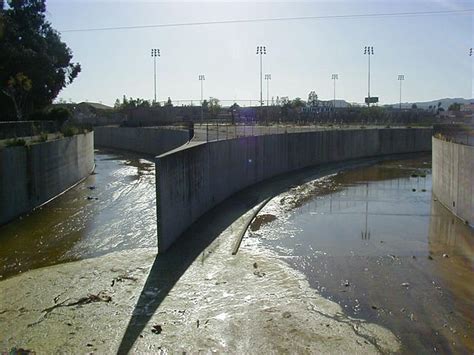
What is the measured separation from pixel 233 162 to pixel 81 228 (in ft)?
32.3

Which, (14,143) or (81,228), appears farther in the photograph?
(14,143)

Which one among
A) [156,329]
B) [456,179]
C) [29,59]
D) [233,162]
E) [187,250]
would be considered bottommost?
[156,329]

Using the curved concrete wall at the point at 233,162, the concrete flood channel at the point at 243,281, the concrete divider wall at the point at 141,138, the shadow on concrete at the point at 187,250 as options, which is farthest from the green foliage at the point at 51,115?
the concrete flood channel at the point at 243,281

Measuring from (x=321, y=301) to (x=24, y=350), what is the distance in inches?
252

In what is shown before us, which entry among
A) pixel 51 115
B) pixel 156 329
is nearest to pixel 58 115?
pixel 51 115

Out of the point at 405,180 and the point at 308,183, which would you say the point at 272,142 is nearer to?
the point at 308,183

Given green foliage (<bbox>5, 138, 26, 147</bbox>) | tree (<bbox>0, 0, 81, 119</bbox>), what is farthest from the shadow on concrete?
tree (<bbox>0, 0, 81, 119</bbox>)

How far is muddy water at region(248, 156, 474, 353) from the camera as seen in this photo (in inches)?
422

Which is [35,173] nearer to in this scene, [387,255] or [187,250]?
Answer: [187,250]

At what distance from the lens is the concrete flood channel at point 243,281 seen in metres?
9.90

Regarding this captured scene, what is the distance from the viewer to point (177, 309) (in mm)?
11336

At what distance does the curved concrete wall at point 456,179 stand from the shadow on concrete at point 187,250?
863 cm

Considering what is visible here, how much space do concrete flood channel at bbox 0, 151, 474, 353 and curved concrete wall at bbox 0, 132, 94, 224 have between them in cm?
104

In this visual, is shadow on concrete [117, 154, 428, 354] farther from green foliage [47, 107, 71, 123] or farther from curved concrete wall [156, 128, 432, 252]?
green foliage [47, 107, 71, 123]
